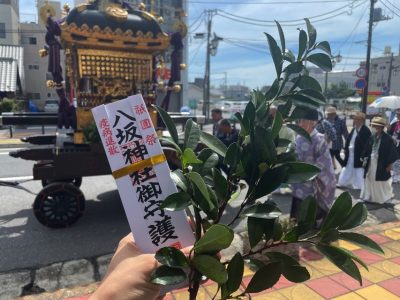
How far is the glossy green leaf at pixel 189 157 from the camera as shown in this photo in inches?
36.4

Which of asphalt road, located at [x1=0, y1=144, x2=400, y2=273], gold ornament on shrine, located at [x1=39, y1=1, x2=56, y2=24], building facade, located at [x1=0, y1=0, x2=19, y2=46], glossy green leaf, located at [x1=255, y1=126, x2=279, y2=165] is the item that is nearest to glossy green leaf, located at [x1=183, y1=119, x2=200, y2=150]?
glossy green leaf, located at [x1=255, y1=126, x2=279, y2=165]

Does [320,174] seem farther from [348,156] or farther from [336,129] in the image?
[336,129]

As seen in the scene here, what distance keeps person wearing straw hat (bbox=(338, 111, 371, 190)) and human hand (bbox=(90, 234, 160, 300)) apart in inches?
228

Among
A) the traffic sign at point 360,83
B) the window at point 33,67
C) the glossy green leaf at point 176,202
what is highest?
the window at point 33,67

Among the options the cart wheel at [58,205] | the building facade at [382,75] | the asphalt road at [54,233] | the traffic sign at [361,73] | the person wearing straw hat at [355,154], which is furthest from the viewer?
the building facade at [382,75]

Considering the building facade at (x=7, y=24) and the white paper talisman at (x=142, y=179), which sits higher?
the building facade at (x=7, y=24)

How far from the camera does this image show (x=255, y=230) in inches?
34.9

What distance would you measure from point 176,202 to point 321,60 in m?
0.56

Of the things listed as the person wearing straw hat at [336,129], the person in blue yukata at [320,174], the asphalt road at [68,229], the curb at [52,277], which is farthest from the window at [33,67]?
the person in blue yukata at [320,174]

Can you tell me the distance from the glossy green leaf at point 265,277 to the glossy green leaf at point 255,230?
8 centimetres

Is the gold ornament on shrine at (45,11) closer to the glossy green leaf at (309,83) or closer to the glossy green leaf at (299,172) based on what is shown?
the glossy green leaf at (309,83)

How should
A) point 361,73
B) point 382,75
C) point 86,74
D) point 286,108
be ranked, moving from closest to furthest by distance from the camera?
point 286,108 → point 86,74 → point 361,73 → point 382,75

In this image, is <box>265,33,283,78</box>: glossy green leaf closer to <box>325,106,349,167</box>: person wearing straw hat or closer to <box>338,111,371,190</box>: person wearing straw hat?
<box>338,111,371,190</box>: person wearing straw hat

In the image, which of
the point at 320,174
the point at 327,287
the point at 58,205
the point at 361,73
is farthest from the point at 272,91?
the point at 361,73
